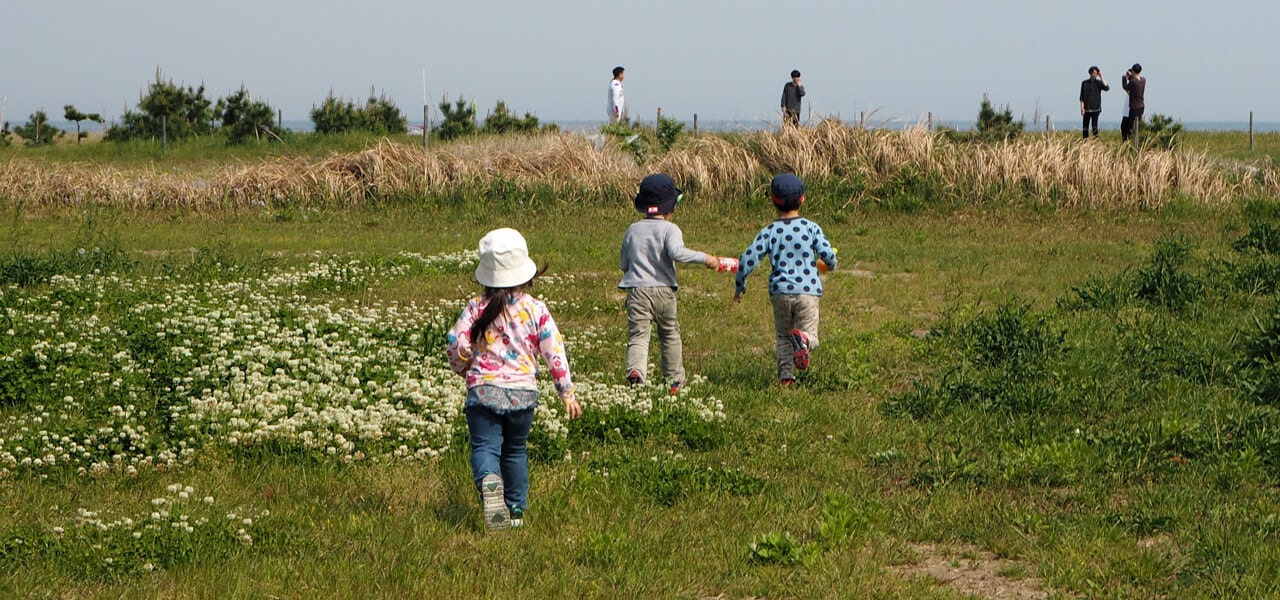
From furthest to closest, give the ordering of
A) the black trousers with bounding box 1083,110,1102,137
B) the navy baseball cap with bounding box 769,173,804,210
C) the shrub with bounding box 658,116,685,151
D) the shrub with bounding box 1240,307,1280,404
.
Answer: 1. the black trousers with bounding box 1083,110,1102,137
2. the shrub with bounding box 658,116,685,151
3. the navy baseball cap with bounding box 769,173,804,210
4. the shrub with bounding box 1240,307,1280,404

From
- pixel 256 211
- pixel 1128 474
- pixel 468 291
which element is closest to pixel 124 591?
pixel 1128 474

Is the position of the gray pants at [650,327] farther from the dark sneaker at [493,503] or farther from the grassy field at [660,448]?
the dark sneaker at [493,503]

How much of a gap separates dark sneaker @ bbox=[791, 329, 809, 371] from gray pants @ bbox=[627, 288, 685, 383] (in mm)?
857

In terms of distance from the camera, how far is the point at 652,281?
9.54 m

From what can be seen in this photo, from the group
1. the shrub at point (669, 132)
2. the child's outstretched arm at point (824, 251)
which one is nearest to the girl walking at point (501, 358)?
the child's outstretched arm at point (824, 251)

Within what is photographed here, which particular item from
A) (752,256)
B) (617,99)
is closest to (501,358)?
(752,256)

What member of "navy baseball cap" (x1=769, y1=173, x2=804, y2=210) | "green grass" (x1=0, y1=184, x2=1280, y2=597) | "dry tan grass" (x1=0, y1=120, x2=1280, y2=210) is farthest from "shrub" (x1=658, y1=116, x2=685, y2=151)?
"navy baseball cap" (x1=769, y1=173, x2=804, y2=210)

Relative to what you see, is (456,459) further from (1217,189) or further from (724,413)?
(1217,189)

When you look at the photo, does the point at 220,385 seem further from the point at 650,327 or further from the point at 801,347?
the point at 801,347

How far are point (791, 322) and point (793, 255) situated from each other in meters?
0.51

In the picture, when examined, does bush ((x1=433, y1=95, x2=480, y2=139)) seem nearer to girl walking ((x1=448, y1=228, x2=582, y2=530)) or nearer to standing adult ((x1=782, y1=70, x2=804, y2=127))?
standing adult ((x1=782, y1=70, x2=804, y2=127))

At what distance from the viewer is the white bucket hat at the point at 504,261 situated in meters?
6.18

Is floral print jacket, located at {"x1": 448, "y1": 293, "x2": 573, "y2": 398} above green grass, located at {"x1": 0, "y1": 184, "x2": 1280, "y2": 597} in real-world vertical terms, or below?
above

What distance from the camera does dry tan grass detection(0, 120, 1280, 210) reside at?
2114cm
